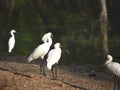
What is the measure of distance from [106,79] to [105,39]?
1218 centimetres

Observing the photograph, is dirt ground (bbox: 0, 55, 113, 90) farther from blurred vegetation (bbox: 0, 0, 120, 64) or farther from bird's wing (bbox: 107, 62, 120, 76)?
blurred vegetation (bbox: 0, 0, 120, 64)

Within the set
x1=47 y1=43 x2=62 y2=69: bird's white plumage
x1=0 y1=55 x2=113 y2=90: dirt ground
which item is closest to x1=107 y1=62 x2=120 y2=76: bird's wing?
x1=0 y1=55 x2=113 y2=90: dirt ground

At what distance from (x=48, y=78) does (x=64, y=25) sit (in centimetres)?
2231

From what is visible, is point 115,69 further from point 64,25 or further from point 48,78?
point 64,25

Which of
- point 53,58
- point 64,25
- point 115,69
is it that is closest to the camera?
point 115,69

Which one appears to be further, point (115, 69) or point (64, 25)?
point (64, 25)

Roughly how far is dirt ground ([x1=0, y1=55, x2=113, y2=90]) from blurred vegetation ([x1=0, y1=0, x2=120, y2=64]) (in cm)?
365

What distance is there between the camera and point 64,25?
38156 mm

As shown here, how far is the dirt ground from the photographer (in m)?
14.3

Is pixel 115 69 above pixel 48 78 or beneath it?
above

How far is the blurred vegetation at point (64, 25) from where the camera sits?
1035 inches

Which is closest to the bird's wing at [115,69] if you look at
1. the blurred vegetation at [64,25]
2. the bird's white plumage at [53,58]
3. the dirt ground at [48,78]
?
the dirt ground at [48,78]

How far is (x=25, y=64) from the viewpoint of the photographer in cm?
1928

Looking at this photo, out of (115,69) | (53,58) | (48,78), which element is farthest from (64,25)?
(115,69)
